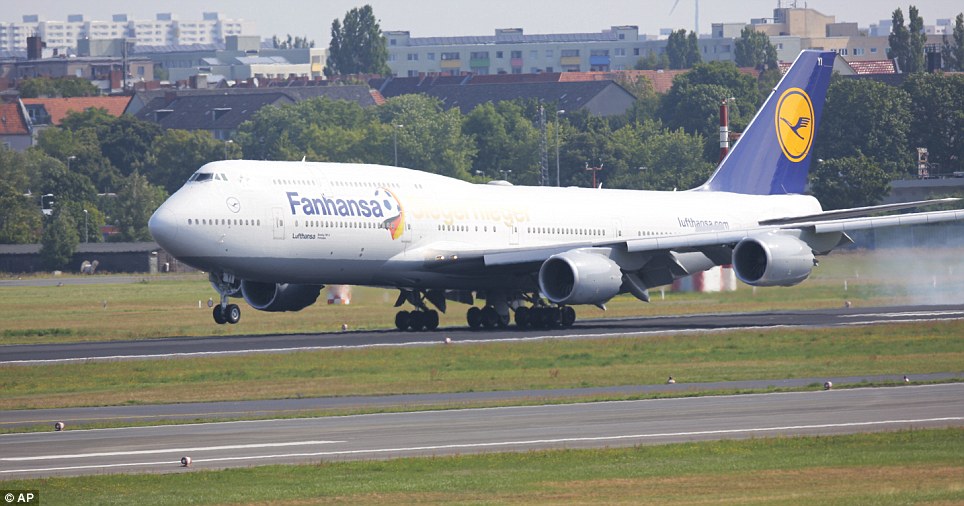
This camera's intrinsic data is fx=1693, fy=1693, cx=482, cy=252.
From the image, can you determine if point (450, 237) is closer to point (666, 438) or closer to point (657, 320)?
point (657, 320)

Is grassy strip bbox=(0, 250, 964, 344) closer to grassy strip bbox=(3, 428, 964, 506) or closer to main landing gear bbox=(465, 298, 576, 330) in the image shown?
main landing gear bbox=(465, 298, 576, 330)

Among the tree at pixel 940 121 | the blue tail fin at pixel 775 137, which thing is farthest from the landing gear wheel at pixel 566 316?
the tree at pixel 940 121

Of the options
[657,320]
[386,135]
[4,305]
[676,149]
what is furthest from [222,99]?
[657,320]

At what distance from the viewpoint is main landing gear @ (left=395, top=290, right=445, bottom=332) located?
54375 mm

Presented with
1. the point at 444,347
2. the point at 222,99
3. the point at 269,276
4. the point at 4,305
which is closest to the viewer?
the point at 444,347

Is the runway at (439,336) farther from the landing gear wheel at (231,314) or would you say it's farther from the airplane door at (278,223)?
the airplane door at (278,223)

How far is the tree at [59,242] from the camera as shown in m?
119

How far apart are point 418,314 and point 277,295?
4.55 meters

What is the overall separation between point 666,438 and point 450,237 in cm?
2701

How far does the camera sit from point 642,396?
112 ft

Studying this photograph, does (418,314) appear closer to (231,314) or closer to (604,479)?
(231,314)

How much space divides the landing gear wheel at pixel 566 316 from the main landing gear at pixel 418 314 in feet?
12.8

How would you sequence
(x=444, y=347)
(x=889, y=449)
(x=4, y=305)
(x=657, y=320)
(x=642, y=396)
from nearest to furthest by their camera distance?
(x=889, y=449) → (x=642, y=396) → (x=444, y=347) → (x=657, y=320) → (x=4, y=305)

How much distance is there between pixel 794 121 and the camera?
64188 mm
